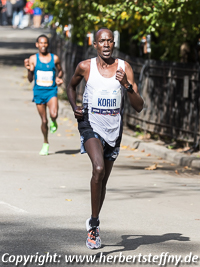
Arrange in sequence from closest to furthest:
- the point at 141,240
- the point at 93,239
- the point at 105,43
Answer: the point at 93,239 < the point at 105,43 < the point at 141,240

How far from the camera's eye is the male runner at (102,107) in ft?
19.8

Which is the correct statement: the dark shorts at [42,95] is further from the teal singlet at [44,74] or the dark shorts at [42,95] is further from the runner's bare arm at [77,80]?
the runner's bare arm at [77,80]

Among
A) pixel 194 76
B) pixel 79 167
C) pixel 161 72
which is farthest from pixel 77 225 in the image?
pixel 161 72

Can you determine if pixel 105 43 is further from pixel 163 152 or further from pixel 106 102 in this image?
pixel 163 152

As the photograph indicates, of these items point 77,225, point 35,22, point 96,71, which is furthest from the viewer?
point 35,22

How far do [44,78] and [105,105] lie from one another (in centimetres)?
597

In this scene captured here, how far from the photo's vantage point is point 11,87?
24609 mm

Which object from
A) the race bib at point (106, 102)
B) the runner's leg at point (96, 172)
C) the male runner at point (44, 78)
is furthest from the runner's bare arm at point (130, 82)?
the male runner at point (44, 78)

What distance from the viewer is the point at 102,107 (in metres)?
6.18

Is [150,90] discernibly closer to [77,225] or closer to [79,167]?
[79,167]

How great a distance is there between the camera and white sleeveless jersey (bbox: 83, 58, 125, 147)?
20.2ft

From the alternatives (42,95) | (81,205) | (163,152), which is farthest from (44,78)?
(81,205)

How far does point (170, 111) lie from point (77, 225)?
693 centimetres

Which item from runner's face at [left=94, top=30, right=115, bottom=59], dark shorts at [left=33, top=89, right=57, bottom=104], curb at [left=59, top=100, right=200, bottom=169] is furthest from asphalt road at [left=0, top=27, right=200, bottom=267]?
runner's face at [left=94, top=30, right=115, bottom=59]
